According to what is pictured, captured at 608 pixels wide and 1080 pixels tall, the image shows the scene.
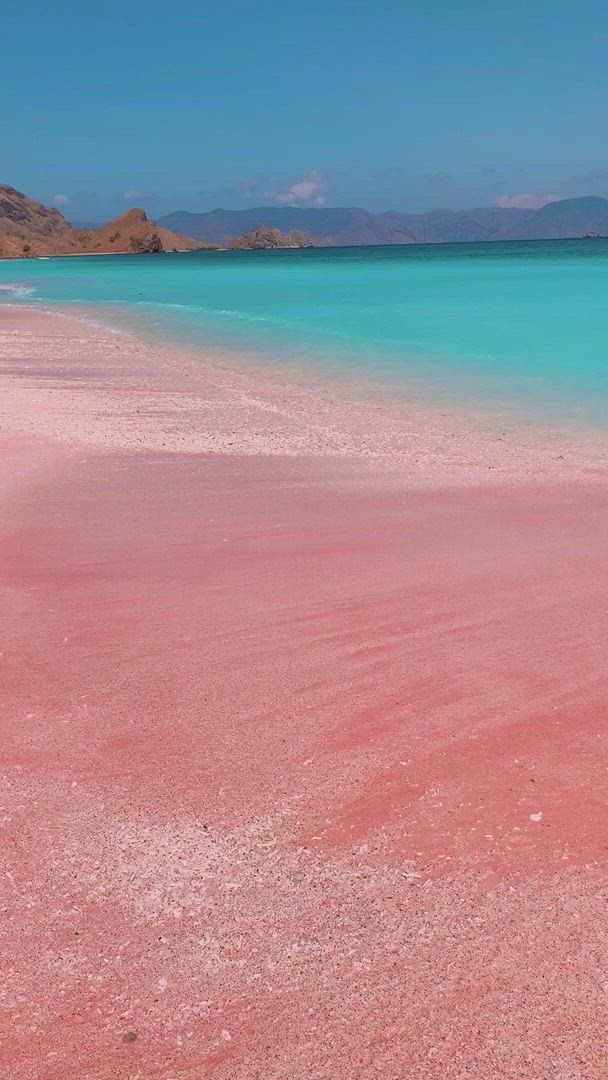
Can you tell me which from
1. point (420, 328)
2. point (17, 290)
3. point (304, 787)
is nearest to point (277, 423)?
point (304, 787)

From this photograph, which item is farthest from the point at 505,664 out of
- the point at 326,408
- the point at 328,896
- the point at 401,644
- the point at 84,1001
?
the point at 326,408

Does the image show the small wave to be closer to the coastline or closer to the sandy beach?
the coastline

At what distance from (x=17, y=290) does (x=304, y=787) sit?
163 feet

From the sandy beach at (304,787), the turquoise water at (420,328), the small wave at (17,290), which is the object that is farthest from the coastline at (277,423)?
the small wave at (17,290)

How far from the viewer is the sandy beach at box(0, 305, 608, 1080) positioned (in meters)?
2.95

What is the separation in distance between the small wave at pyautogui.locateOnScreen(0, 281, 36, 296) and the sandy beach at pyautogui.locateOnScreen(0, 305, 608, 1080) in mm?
41041

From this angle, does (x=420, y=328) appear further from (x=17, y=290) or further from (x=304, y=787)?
(x=17, y=290)

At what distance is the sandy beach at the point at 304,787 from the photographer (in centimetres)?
295

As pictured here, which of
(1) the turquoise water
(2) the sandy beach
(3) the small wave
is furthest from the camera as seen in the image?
(3) the small wave

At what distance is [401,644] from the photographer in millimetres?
5543

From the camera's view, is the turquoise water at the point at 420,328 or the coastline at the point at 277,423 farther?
the turquoise water at the point at 420,328

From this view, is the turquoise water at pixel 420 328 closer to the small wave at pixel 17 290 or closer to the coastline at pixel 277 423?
the small wave at pixel 17 290

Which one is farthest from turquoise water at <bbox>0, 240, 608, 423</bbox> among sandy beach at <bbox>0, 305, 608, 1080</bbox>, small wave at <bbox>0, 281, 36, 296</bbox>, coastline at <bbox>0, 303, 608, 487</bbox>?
sandy beach at <bbox>0, 305, 608, 1080</bbox>

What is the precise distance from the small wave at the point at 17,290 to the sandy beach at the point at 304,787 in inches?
1616
